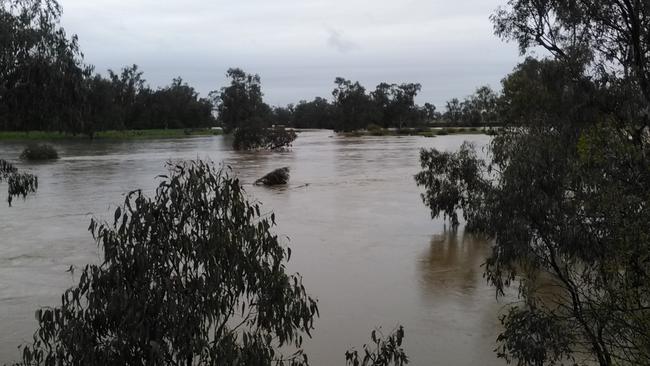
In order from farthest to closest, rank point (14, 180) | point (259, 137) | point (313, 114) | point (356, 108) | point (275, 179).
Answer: point (313, 114) < point (356, 108) < point (259, 137) < point (275, 179) < point (14, 180)

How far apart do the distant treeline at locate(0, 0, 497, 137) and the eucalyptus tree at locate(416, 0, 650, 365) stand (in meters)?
5.05

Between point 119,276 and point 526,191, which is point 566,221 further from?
point 119,276

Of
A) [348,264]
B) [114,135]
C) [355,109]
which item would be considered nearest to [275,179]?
[348,264]

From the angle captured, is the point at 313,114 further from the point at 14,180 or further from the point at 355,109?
the point at 14,180

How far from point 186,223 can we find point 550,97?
8944 millimetres

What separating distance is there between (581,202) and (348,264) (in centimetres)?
701

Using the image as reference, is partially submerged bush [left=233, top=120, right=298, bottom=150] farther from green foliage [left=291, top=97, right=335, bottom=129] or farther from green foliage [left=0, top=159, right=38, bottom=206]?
green foliage [left=291, top=97, right=335, bottom=129]

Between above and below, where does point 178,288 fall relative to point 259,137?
above

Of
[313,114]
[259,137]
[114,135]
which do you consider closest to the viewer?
[259,137]

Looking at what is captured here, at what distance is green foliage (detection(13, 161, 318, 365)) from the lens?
3.43 metres

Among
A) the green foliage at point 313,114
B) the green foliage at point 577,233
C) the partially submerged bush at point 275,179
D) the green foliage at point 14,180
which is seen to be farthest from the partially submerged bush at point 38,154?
the green foliage at point 313,114

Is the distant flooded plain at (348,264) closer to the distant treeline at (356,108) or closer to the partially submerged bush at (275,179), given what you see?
the partially submerged bush at (275,179)

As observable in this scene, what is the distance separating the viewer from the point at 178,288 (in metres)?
3.57

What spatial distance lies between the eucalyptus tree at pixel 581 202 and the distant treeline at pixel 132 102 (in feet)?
16.6
